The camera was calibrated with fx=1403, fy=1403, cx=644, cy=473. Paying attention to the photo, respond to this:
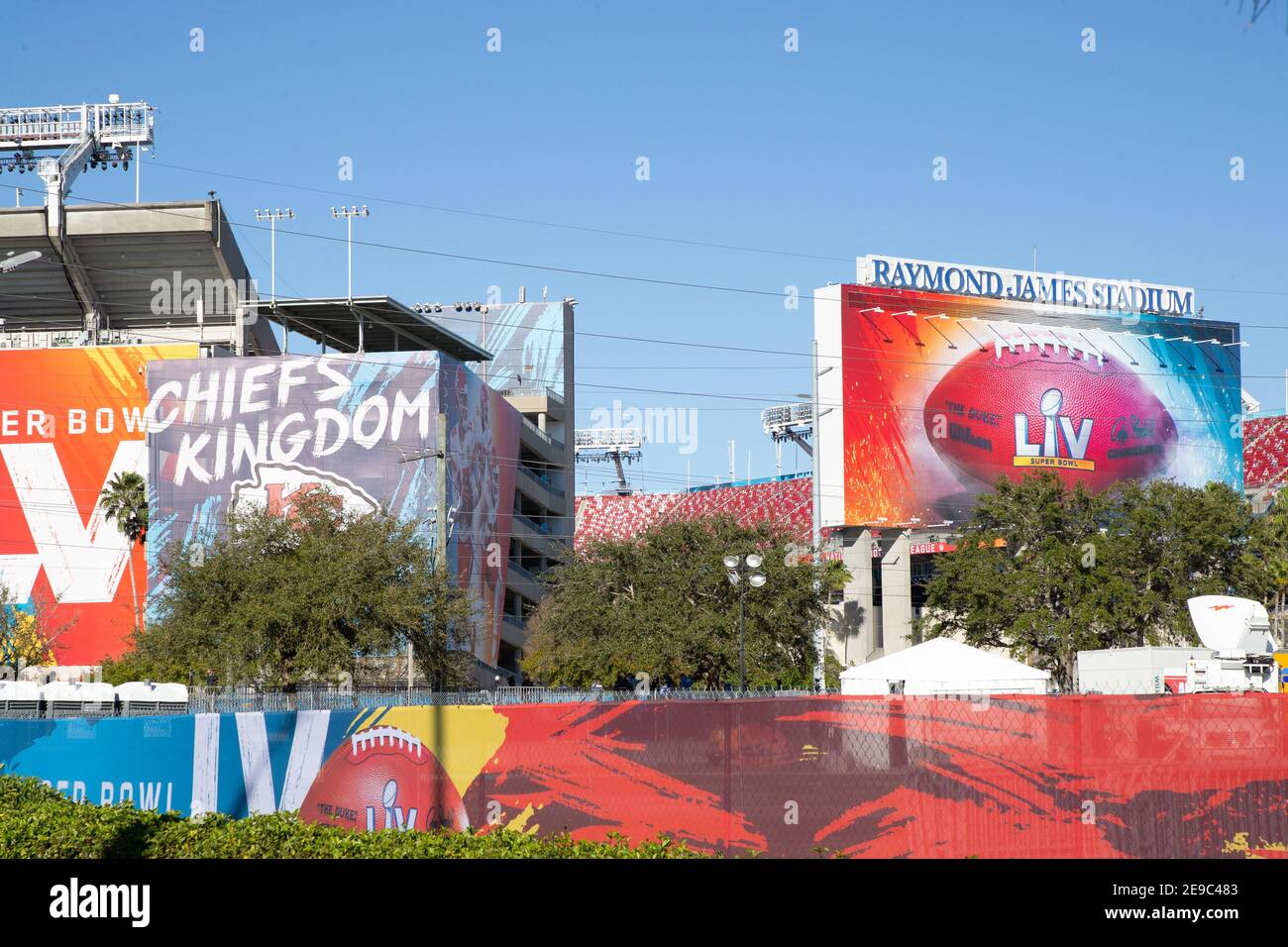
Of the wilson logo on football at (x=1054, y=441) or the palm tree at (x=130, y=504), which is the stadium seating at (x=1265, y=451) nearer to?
the wilson logo on football at (x=1054, y=441)

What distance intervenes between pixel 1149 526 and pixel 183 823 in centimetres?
5465

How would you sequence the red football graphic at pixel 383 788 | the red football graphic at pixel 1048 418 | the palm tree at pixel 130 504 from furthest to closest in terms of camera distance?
the red football graphic at pixel 1048 418, the palm tree at pixel 130 504, the red football graphic at pixel 383 788

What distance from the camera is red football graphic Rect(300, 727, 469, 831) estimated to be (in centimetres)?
1499

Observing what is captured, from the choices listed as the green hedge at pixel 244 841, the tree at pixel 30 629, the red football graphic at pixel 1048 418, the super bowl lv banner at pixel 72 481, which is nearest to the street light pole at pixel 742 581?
the green hedge at pixel 244 841

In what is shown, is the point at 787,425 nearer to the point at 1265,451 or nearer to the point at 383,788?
the point at 1265,451

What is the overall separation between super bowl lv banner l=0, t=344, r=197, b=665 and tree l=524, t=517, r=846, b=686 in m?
32.2

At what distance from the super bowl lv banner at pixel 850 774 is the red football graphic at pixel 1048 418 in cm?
6486

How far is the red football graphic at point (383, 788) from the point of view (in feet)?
49.2

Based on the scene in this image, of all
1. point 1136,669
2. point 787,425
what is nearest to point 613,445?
point 787,425

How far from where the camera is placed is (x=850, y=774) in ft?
44.2

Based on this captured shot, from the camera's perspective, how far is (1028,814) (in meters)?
A: 13.0

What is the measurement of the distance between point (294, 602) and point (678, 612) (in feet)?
57.5
